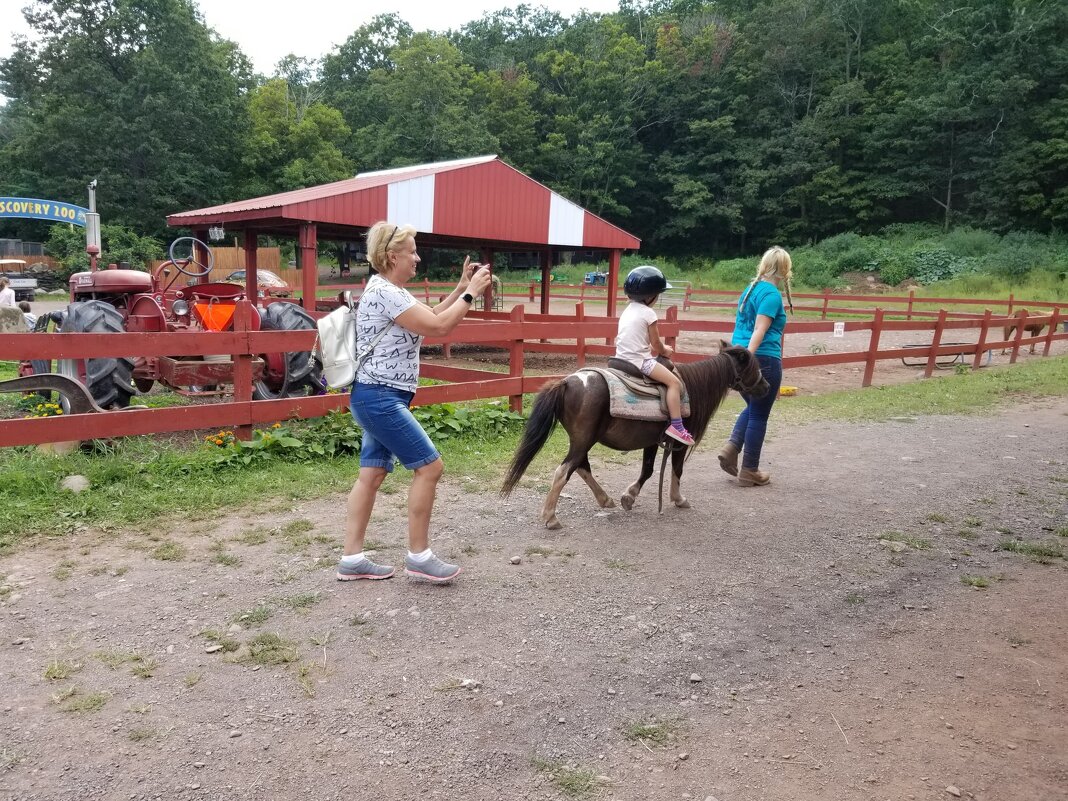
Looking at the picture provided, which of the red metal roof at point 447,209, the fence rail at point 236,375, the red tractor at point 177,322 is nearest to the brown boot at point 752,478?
the fence rail at point 236,375

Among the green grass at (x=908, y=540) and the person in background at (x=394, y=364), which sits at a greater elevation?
the person in background at (x=394, y=364)

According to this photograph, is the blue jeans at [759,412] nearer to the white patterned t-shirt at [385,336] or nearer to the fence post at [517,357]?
the fence post at [517,357]

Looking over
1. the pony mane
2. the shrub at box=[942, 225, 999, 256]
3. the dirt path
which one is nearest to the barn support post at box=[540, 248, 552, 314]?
the pony mane

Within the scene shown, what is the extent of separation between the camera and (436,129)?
49094 millimetres

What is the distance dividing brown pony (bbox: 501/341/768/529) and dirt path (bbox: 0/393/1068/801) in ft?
0.93

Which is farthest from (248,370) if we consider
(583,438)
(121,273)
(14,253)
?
(14,253)

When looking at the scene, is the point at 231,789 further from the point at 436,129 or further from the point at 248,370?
the point at 436,129

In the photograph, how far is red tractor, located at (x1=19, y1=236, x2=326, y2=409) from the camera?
6848 millimetres

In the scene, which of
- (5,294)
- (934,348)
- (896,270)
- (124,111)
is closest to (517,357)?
(934,348)

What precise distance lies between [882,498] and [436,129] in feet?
159

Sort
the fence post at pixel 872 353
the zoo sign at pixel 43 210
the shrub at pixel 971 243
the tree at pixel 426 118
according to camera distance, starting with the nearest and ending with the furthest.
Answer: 1. the fence post at pixel 872 353
2. the zoo sign at pixel 43 210
3. the shrub at pixel 971 243
4. the tree at pixel 426 118

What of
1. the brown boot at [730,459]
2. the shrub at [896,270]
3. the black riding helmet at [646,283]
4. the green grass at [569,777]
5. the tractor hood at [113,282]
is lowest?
the green grass at [569,777]

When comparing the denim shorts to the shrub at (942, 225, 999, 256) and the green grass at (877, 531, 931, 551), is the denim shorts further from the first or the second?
the shrub at (942, 225, 999, 256)

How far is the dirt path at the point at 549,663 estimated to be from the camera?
2158 millimetres
